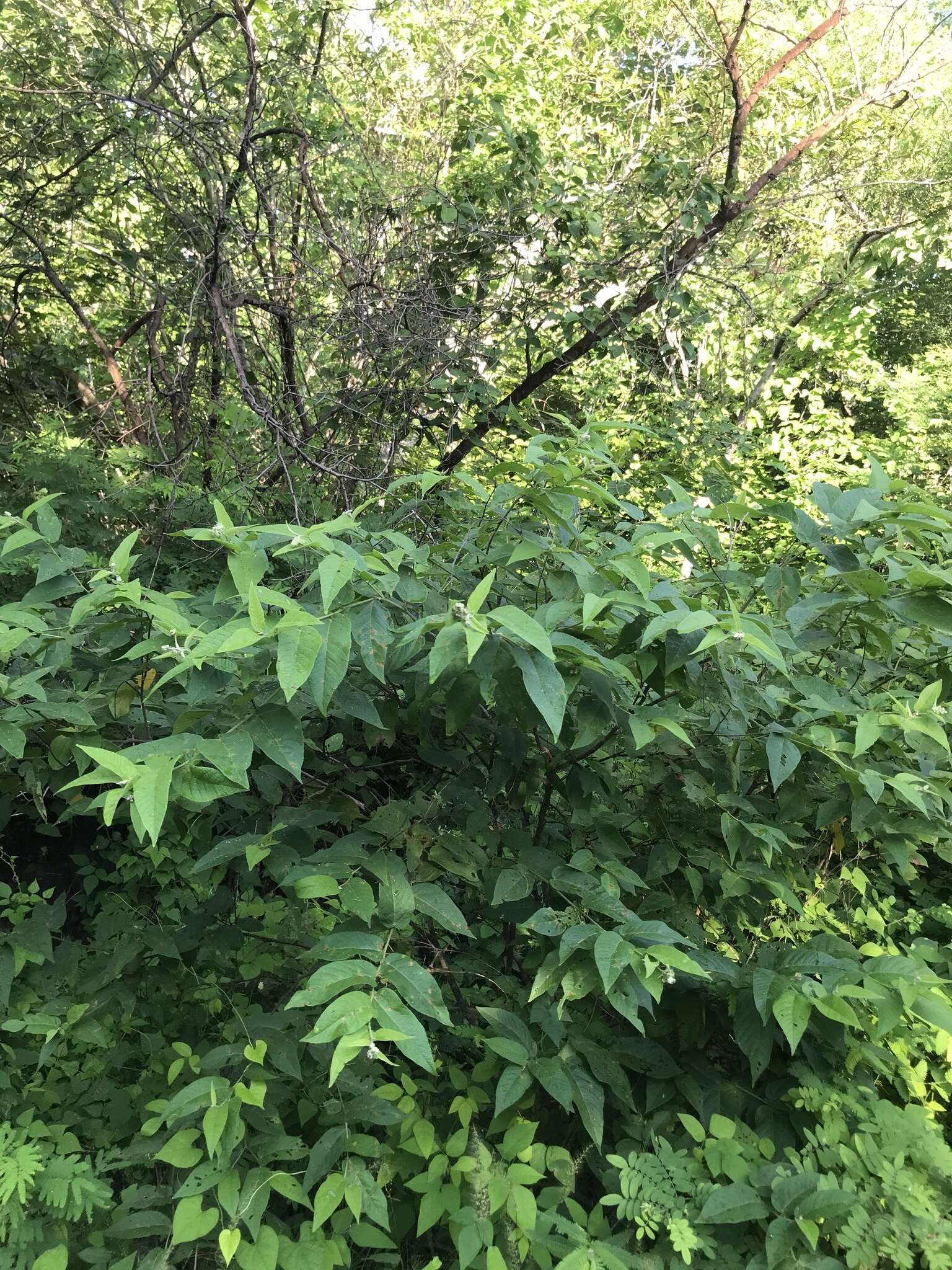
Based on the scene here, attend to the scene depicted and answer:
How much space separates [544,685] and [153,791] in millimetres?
613

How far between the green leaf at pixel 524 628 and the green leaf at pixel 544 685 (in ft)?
0.10

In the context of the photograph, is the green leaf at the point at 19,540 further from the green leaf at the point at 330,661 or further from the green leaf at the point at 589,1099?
the green leaf at the point at 589,1099

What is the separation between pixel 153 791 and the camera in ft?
3.28

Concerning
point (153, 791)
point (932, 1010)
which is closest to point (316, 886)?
point (153, 791)

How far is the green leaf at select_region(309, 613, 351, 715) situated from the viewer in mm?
1150

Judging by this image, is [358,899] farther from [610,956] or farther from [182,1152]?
[182,1152]

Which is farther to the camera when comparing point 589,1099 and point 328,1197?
point 589,1099

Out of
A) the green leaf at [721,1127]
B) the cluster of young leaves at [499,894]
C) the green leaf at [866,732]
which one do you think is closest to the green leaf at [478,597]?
the cluster of young leaves at [499,894]

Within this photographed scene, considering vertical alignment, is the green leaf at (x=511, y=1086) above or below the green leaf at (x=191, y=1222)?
above

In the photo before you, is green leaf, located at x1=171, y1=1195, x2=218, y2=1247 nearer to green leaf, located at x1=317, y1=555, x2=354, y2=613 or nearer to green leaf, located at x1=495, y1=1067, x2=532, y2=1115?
green leaf, located at x1=495, y1=1067, x2=532, y2=1115

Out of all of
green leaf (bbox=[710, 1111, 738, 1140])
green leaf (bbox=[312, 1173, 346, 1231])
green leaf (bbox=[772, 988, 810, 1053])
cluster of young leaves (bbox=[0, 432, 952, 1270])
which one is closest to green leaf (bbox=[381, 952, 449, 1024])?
cluster of young leaves (bbox=[0, 432, 952, 1270])

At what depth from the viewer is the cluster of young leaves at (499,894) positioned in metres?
1.31

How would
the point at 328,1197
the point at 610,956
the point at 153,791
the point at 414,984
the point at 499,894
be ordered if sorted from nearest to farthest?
the point at 153,791 → the point at 414,984 → the point at 610,956 → the point at 328,1197 → the point at 499,894

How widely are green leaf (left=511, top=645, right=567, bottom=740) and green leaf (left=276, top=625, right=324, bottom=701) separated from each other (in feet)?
1.12
